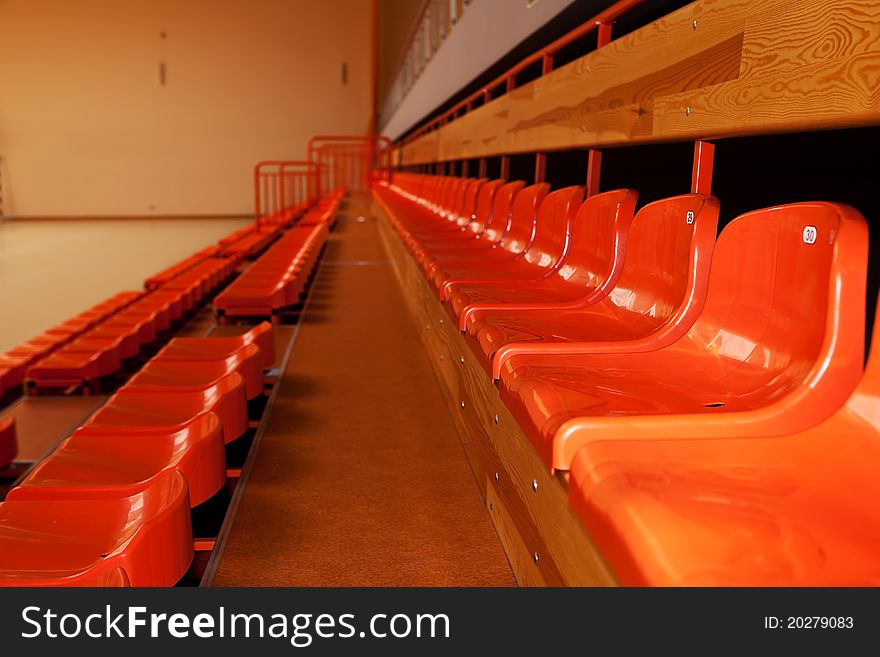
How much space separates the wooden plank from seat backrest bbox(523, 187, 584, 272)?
149 mm

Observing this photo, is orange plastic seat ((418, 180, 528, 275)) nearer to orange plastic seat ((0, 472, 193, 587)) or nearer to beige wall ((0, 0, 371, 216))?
orange plastic seat ((0, 472, 193, 587))

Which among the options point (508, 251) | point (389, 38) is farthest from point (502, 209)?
point (389, 38)

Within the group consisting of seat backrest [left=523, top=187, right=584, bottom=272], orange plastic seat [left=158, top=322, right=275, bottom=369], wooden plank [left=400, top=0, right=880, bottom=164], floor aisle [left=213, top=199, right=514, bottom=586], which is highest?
wooden plank [left=400, top=0, right=880, bottom=164]

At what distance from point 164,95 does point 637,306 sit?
46.4ft

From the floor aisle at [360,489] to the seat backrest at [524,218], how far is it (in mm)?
479

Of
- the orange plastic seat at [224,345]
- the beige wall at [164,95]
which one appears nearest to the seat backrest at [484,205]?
the orange plastic seat at [224,345]

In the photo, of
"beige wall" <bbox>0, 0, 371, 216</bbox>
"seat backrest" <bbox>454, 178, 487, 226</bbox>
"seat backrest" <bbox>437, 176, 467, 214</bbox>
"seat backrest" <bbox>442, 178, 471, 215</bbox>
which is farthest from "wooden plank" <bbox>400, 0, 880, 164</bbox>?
"beige wall" <bbox>0, 0, 371, 216</bbox>

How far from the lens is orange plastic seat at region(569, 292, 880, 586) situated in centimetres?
54
